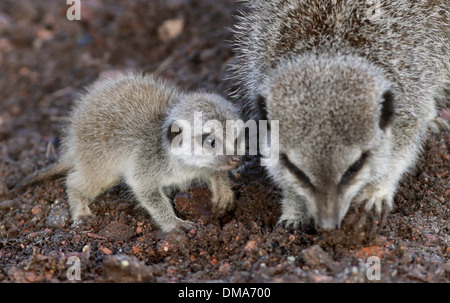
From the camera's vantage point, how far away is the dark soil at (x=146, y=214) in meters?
3.83

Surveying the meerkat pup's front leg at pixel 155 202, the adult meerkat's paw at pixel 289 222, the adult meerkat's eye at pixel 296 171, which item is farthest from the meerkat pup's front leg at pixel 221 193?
the adult meerkat's eye at pixel 296 171

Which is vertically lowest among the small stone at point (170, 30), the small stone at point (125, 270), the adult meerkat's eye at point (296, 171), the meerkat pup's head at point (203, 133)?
the small stone at point (125, 270)

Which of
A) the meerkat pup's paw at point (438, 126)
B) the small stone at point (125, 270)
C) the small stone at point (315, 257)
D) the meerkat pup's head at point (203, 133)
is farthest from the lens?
the meerkat pup's paw at point (438, 126)

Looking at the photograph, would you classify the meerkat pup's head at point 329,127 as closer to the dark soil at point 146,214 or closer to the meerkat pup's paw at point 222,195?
the dark soil at point 146,214

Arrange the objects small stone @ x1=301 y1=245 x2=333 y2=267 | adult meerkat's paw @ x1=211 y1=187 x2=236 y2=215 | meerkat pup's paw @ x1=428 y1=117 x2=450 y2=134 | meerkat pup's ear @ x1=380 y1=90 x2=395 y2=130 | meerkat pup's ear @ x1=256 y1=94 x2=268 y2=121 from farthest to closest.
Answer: meerkat pup's paw @ x1=428 y1=117 x2=450 y2=134 < adult meerkat's paw @ x1=211 y1=187 x2=236 y2=215 < meerkat pup's ear @ x1=256 y1=94 x2=268 y2=121 < meerkat pup's ear @ x1=380 y1=90 x2=395 y2=130 < small stone @ x1=301 y1=245 x2=333 y2=267

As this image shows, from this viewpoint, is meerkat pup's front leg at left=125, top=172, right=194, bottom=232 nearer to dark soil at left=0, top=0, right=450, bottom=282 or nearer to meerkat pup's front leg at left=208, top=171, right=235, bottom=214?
dark soil at left=0, top=0, right=450, bottom=282

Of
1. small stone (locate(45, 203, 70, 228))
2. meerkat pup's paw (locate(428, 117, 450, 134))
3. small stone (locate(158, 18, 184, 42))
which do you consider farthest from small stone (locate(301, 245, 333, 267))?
small stone (locate(158, 18, 184, 42))

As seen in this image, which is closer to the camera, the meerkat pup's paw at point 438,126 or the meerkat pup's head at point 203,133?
the meerkat pup's head at point 203,133

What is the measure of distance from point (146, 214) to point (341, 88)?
228cm

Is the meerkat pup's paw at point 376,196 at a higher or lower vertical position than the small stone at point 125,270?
higher

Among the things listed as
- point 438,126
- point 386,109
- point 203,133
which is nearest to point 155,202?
point 203,133

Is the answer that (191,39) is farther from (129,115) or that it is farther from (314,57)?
(314,57)

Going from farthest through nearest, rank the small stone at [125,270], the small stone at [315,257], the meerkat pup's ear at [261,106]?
the meerkat pup's ear at [261,106] → the small stone at [315,257] → the small stone at [125,270]

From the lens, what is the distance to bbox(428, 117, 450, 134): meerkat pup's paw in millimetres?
5711
